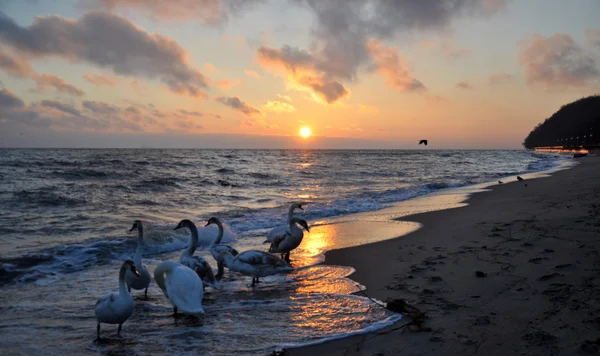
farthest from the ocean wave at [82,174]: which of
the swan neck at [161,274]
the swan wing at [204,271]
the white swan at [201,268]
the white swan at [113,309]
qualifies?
the white swan at [113,309]

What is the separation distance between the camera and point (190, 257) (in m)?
7.36

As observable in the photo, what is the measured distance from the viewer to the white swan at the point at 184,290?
545cm

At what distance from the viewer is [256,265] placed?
24.0 feet

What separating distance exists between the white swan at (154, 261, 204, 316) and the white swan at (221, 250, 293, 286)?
1.54m

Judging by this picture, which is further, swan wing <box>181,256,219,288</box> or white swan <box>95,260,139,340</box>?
swan wing <box>181,256,219,288</box>

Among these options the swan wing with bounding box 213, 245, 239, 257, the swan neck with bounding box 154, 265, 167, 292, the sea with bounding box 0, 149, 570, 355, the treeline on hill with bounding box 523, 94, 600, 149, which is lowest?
the sea with bounding box 0, 149, 570, 355

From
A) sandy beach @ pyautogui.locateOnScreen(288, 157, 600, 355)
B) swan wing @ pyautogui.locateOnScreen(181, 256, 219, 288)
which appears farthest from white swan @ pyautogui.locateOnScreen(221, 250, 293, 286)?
sandy beach @ pyautogui.locateOnScreen(288, 157, 600, 355)

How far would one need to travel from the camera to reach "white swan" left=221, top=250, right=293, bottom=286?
732 cm

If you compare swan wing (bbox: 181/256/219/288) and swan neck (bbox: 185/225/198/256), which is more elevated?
swan neck (bbox: 185/225/198/256)

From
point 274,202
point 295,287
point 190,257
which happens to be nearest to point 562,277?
point 295,287

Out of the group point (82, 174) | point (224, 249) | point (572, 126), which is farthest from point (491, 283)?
point (572, 126)

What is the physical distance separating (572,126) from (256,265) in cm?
17196

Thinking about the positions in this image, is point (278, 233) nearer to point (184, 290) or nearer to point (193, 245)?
point (193, 245)

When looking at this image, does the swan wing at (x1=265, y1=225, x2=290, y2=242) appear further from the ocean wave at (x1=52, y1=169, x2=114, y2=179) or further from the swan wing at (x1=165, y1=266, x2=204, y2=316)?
the ocean wave at (x1=52, y1=169, x2=114, y2=179)
